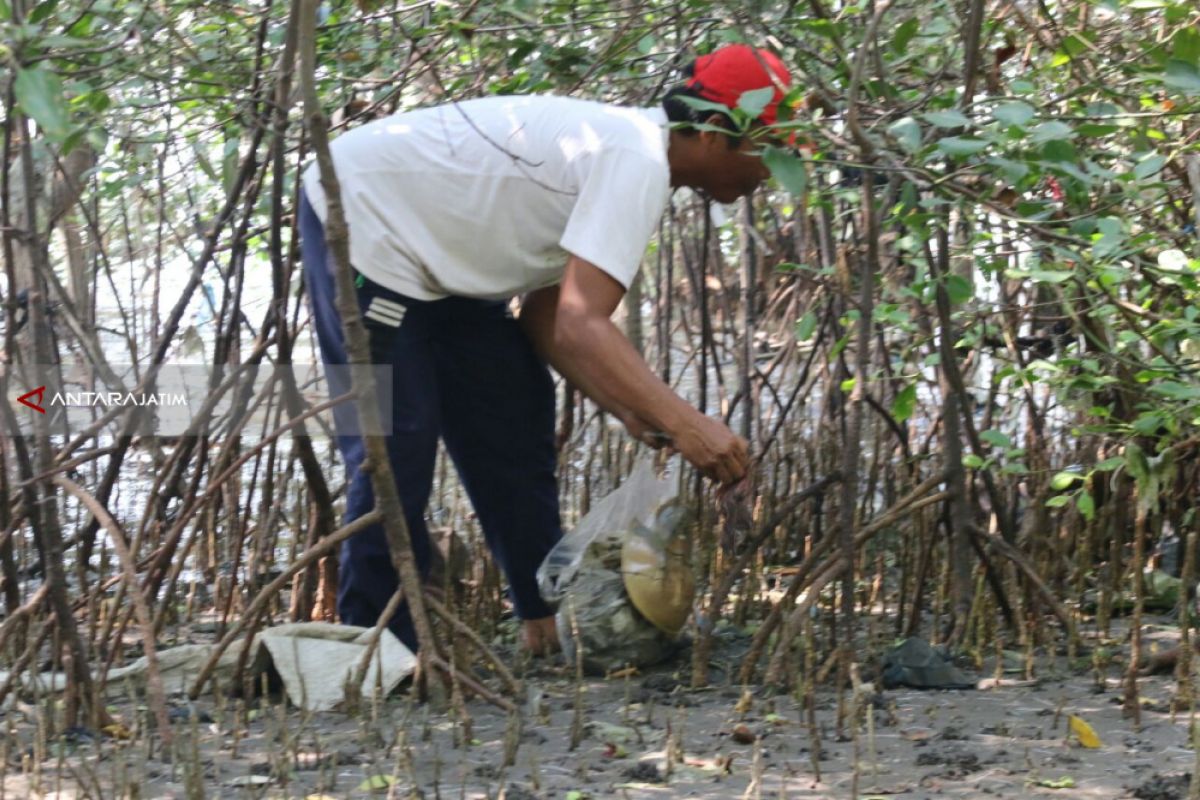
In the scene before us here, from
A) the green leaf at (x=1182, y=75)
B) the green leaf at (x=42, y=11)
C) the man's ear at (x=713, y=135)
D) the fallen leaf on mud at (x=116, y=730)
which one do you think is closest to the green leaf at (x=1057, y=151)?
the green leaf at (x=1182, y=75)

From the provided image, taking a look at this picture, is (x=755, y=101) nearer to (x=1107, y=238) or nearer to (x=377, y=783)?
(x=1107, y=238)

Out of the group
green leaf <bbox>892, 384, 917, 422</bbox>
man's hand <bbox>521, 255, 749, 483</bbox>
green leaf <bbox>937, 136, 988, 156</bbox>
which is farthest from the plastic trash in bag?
green leaf <bbox>937, 136, 988, 156</bbox>

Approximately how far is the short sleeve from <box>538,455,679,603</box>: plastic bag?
0.77 m

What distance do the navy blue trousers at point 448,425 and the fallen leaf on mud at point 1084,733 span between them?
1.29 meters

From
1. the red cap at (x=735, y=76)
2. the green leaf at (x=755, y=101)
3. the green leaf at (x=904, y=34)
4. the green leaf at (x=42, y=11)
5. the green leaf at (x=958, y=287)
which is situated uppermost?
the green leaf at (x=42, y=11)

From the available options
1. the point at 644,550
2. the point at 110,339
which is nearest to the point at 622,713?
the point at 644,550

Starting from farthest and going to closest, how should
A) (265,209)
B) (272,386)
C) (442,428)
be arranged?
1. (265,209)
2. (272,386)
3. (442,428)

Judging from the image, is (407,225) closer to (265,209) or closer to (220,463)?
(220,463)

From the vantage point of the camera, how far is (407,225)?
9.96 feet

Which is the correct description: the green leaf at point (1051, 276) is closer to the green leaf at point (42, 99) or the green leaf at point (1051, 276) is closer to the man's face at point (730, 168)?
the man's face at point (730, 168)

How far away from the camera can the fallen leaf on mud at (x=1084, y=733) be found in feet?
8.89

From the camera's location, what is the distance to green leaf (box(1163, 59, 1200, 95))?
98.8 inches

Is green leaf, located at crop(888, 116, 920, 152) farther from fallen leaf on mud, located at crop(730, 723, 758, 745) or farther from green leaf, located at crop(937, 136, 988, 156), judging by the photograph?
fallen leaf on mud, located at crop(730, 723, 758, 745)

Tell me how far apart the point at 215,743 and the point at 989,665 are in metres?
1.64
